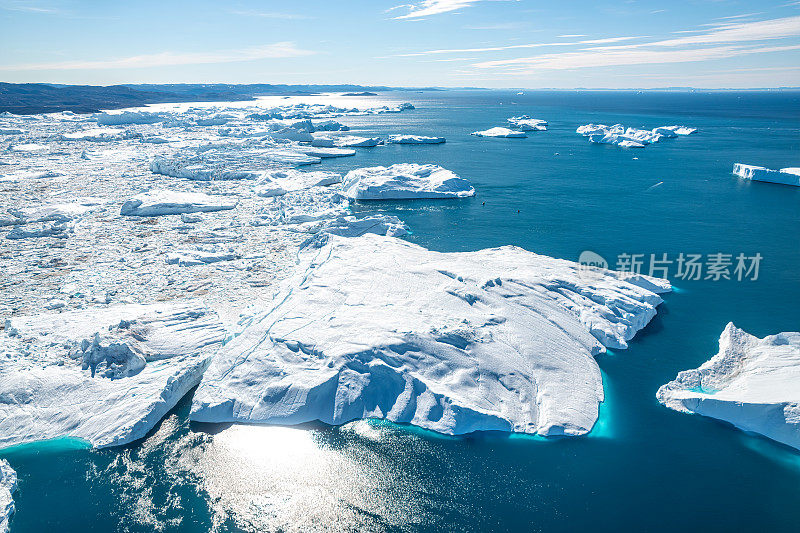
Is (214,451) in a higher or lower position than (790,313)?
lower

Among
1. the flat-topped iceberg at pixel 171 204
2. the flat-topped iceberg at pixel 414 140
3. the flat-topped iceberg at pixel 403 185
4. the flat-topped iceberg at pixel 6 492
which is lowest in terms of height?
the flat-topped iceberg at pixel 6 492

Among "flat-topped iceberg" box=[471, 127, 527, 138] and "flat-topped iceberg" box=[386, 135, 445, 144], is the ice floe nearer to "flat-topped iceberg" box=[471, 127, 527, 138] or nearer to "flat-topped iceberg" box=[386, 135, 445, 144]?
"flat-topped iceberg" box=[471, 127, 527, 138]

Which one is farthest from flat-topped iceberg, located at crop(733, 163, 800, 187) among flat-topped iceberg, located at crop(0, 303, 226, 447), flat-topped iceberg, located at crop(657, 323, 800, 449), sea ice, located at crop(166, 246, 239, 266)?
flat-topped iceberg, located at crop(0, 303, 226, 447)

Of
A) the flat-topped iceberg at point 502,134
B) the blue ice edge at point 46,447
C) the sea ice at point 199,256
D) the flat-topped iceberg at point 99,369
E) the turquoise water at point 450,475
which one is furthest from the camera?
the flat-topped iceberg at point 502,134

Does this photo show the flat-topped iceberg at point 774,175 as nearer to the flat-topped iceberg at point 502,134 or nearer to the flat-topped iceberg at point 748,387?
the flat-topped iceberg at point 748,387

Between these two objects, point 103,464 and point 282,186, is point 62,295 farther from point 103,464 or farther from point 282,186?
point 282,186

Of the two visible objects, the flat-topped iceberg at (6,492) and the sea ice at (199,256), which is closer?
the flat-topped iceberg at (6,492)

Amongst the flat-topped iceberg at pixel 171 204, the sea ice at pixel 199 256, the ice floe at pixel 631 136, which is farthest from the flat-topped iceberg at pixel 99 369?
the ice floe at pixel 631 136

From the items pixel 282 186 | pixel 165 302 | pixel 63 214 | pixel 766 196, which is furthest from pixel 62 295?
pixel 766 196
